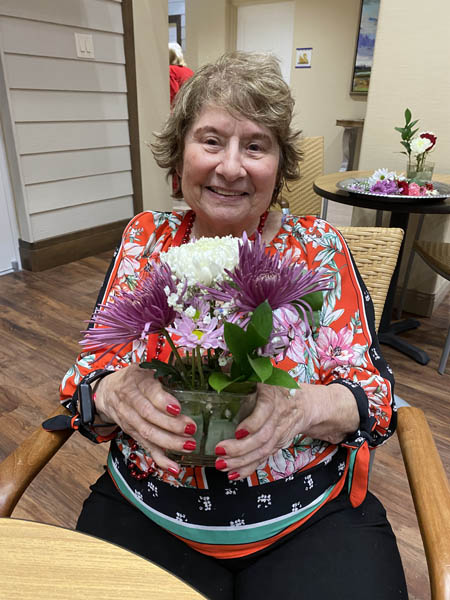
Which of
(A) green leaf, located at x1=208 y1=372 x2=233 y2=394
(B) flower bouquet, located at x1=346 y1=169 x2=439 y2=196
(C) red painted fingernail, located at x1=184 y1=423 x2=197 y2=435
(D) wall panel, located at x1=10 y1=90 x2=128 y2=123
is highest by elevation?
(D) wall panel, located at x1=10 y1=90 x2=128 y2=123

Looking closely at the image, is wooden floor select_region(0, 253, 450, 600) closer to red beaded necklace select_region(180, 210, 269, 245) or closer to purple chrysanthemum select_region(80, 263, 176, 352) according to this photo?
red beaded necklace select_region(180, 210, 269, 245)

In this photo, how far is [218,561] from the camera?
84cm

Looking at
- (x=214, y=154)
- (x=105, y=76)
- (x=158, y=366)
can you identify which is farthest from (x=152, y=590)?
(x=105, y=76)

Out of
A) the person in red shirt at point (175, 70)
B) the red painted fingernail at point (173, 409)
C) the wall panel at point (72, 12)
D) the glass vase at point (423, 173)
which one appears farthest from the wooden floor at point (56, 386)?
the person in red shirt at point (175, 70)

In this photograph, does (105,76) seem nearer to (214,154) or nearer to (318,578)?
(214,154)

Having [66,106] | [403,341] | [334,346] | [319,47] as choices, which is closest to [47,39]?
[66,106]

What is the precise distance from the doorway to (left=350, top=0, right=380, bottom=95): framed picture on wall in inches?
35.5

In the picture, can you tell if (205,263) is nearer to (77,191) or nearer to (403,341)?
(403,341)

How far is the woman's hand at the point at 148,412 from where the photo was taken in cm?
59

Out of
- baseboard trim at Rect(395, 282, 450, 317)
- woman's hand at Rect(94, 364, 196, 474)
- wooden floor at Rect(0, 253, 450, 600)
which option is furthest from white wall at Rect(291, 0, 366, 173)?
woman's hand at Rect(94, 364, 196, 474)

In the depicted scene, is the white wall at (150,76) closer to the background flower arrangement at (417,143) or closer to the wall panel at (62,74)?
the wall panel at (62,74)

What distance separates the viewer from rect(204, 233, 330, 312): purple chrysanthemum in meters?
0.46

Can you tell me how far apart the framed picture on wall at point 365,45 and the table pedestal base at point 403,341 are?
151 inches

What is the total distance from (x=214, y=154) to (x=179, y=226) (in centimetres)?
22
